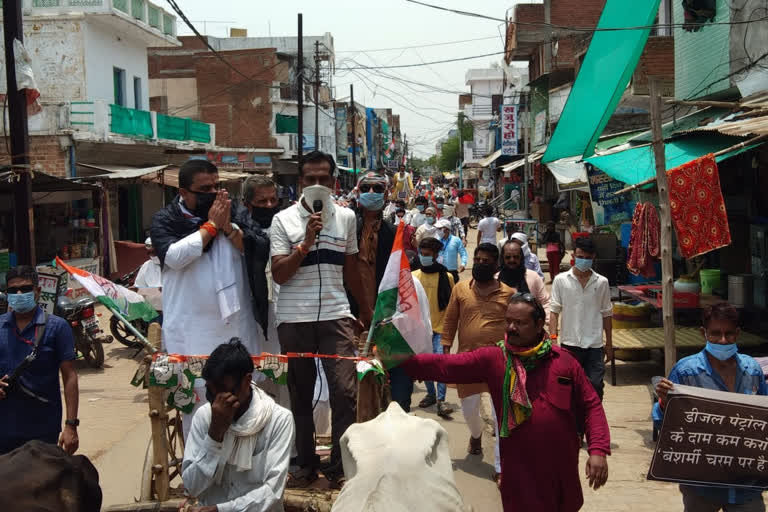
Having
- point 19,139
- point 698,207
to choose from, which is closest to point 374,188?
point 698,207

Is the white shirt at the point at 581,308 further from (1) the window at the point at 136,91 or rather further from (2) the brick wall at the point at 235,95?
(2) the brick wall at the point at 235,95

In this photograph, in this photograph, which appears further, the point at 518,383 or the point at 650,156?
the point at 650,156

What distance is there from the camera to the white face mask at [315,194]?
4828mm

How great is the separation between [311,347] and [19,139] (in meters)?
6.37

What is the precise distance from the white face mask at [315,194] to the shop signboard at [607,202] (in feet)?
25.6

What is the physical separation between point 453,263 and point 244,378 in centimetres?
825

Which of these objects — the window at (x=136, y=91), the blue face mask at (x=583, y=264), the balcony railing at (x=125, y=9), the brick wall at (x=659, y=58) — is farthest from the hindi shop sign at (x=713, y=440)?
the window at (x=136, y=91)

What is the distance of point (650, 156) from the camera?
1014cm

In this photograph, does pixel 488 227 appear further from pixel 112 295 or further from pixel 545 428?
pixel 545 428

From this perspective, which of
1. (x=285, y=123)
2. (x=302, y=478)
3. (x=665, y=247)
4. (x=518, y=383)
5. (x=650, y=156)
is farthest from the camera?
(x=285, y=123)

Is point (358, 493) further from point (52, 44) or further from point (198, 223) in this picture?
point (52, 44)

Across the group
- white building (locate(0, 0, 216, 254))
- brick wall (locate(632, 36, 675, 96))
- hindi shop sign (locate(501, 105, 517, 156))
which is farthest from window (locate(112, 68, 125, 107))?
brick wall (locate(632, 36, 675, 96))

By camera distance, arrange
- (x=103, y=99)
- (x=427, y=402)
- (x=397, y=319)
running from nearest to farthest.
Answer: (x=397, y=319) → (x=427, y=402) → (x=103, y=99)

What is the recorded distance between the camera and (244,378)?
342cm
